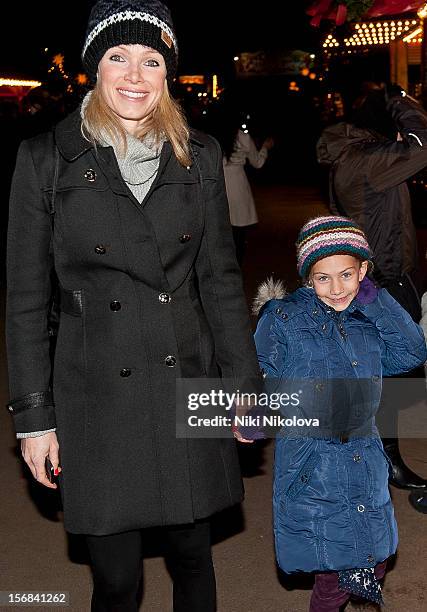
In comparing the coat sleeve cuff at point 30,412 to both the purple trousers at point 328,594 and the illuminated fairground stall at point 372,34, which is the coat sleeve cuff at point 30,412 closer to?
the purple trousers at point 328,594

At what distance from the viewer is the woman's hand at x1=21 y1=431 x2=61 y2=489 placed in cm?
282

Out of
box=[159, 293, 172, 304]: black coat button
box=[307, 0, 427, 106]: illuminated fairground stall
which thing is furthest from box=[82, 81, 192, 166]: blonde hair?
box=[307, 0, 427, 106]: illuminated fairground stall

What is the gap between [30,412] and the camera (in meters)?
2.79

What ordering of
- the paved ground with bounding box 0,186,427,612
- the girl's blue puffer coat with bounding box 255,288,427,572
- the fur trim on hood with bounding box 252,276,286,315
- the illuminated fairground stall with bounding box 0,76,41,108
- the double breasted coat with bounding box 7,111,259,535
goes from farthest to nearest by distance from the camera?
the illuminated fairground stall with bounding box 0,76,41,108 → the paved ground with bounding box 0,186,427,612 → the fur trim on hood with bounding box 252,276,286,315 → the girl's blue puffer coat with bounding box 255,288,427,572 → the double breasted coat with bounding box 7,111,259,535

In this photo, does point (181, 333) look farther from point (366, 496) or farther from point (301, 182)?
point (301, 182)

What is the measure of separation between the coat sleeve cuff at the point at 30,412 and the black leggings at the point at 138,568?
0.39m

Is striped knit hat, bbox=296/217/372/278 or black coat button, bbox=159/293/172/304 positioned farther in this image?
striped knit hat, bbox=296/217/372/278

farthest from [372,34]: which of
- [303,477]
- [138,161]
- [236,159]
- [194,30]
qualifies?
[194,30]

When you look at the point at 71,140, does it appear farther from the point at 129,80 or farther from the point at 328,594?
the point at 328,594

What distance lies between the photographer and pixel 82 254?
2793mm

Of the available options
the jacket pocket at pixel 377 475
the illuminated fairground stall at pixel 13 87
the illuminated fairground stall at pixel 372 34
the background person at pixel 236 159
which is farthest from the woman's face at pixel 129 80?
the illuminated fairground stall at pixel 13 87

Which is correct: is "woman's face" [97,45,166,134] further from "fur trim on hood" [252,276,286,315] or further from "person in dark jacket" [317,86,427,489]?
"person in dark jacket" [317,86,427,489]

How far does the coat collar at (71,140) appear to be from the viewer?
9.21 ft

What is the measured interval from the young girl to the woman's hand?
89 centimetres
